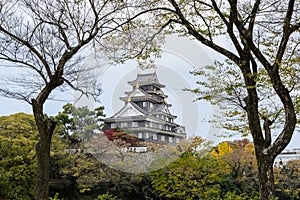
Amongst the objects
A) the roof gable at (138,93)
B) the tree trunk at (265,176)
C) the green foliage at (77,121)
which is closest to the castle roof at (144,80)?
the roof gable at (138,93)

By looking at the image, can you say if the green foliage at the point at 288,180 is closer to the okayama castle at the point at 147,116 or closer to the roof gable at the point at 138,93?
the okayama castle at the point at 147,116

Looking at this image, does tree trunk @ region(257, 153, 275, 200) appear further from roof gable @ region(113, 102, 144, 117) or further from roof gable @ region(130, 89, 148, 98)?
roof gable @ region(130, 89, 148, 98)

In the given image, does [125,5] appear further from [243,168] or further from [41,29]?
[243,168]

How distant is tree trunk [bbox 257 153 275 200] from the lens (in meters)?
3.93

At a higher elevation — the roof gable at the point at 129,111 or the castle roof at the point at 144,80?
the castle roof at the point at 144,80

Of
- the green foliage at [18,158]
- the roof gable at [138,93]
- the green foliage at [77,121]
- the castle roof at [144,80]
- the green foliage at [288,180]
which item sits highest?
the castle roof at [144,80]

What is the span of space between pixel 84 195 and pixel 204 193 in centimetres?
381

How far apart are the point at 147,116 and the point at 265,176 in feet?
26.2

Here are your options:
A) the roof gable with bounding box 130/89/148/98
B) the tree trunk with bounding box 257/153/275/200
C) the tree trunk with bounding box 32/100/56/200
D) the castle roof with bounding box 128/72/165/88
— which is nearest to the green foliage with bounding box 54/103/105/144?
the roof gable with bounding box 130/89/148/98

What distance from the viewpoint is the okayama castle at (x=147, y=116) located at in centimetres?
1158

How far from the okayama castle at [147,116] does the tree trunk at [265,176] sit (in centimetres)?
695

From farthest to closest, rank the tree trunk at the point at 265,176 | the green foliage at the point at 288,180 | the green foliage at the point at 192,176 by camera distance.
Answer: the green foliage at the point at 288,180 → the green foliage at the point at 192,176 → the tree trunk at the point at 265,176

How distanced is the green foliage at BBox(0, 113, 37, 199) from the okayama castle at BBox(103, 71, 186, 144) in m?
2.81

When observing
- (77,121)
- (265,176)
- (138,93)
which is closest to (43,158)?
(265,176)
